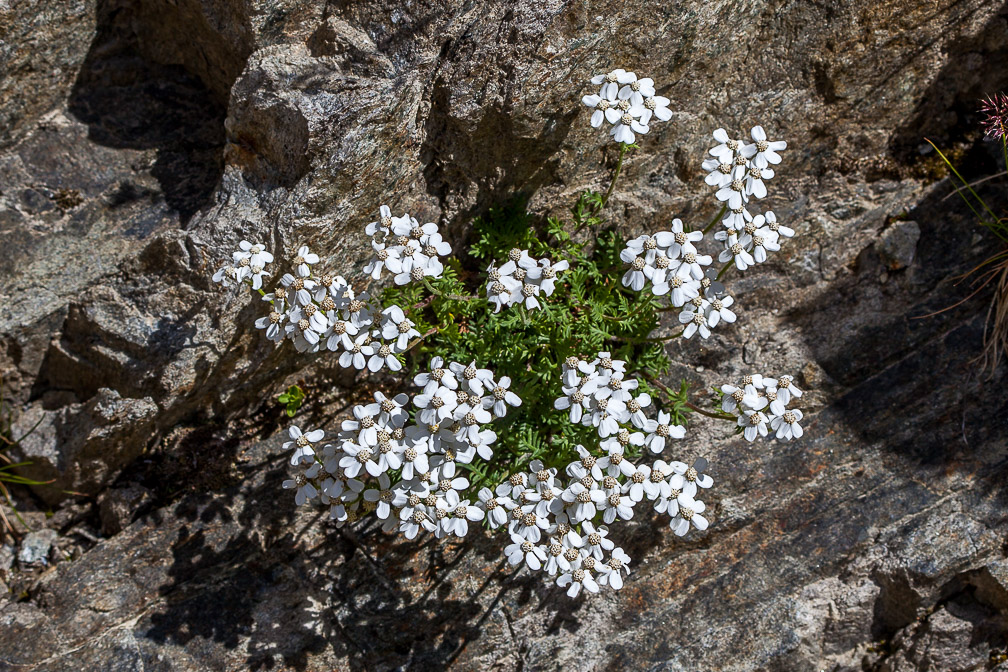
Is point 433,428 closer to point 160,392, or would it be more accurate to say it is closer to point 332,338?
point 332,338

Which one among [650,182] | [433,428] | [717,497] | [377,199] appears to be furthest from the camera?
[650,182]

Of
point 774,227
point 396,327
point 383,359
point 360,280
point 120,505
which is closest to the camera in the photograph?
point 396,327

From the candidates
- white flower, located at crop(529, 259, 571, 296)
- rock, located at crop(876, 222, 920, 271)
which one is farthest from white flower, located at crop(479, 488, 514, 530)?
rock, located at crop(876, 222, 920, 271)

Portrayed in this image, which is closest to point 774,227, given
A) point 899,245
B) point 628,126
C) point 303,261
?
point 628,126

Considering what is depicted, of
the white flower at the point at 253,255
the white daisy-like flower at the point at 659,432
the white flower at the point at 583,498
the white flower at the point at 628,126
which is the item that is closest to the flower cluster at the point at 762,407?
the white daisy-like flower at the point at 659,432

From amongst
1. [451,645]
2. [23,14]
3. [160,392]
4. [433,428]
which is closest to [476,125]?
[433,428]

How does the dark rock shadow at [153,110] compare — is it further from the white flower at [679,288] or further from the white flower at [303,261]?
the white flower at [679,288]

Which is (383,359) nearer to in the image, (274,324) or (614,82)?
(274,324)
